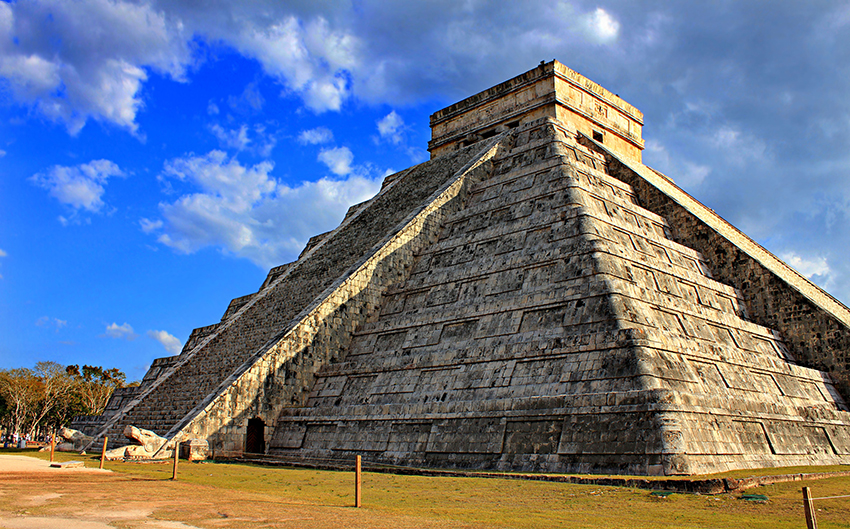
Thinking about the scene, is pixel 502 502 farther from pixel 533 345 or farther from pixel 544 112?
pixel 544 112

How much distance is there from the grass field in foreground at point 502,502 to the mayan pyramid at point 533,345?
4.34 ft

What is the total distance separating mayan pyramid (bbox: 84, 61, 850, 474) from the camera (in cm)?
963

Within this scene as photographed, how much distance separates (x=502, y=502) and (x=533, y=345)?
15.1ft

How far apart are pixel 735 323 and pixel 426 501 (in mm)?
9598

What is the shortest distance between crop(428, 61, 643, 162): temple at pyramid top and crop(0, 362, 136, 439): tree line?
2390 centimetres

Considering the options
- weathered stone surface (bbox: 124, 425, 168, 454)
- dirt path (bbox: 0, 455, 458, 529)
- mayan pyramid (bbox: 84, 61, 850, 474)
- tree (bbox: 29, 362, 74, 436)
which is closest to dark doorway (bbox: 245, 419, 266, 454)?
Result: mayan pyramid (bbox: 84, 61, 850, 474)

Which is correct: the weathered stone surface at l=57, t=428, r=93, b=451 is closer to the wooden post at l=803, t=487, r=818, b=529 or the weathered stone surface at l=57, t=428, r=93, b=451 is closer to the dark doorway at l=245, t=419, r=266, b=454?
the dark doorway at l=245, t=419, r=266, b=454

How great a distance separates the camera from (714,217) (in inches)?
878

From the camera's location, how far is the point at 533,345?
438 inches

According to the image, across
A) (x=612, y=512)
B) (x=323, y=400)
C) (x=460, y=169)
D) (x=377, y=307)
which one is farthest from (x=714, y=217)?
(x=612, y=512)

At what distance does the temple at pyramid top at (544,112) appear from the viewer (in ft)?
71.4

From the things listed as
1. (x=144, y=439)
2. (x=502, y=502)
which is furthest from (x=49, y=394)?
(x=502, y=502)

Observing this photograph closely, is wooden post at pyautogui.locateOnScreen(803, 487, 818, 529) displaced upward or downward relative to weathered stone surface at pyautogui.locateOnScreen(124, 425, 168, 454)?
downward

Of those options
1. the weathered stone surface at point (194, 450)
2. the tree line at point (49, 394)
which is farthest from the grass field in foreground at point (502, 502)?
the tree line at point (49, 394)
